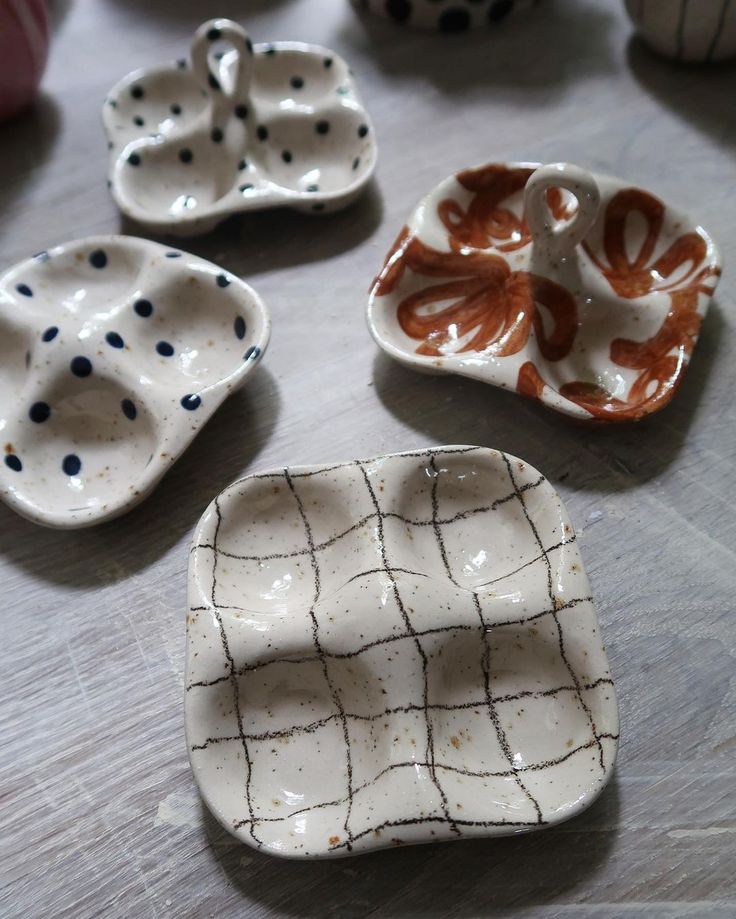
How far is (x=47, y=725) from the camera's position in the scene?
52cm

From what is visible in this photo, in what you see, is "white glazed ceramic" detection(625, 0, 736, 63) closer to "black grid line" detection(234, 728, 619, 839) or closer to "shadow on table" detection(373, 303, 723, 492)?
"shadow on table" detection(373, 303, 723, 492)

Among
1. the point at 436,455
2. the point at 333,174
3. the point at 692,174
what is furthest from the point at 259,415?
the point at 692,174

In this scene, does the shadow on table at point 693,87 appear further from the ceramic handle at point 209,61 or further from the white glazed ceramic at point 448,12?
the ceramic handle at point 209,61

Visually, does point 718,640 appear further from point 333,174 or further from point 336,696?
point 333,174

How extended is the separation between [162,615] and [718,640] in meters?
0.34

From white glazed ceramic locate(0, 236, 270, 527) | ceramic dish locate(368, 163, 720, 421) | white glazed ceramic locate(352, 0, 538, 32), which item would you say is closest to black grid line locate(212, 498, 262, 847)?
white glazed ceramic locate(0, 236, 270, 527)

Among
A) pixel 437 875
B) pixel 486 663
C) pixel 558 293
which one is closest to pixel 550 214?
pixel 558 293

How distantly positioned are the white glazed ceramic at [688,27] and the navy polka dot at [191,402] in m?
0.60

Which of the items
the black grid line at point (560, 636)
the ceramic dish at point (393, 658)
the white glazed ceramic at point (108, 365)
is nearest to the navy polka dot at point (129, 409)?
the white glazed ceramic at point (108, 365)

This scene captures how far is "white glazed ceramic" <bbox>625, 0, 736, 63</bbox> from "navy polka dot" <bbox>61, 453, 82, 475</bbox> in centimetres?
68

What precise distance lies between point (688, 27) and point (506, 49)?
18 cm

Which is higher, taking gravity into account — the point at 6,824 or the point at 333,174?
the point at 333,174

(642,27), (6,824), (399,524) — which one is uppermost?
(642,27)

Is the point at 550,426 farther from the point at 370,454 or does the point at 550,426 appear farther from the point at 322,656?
the point at 322,656
